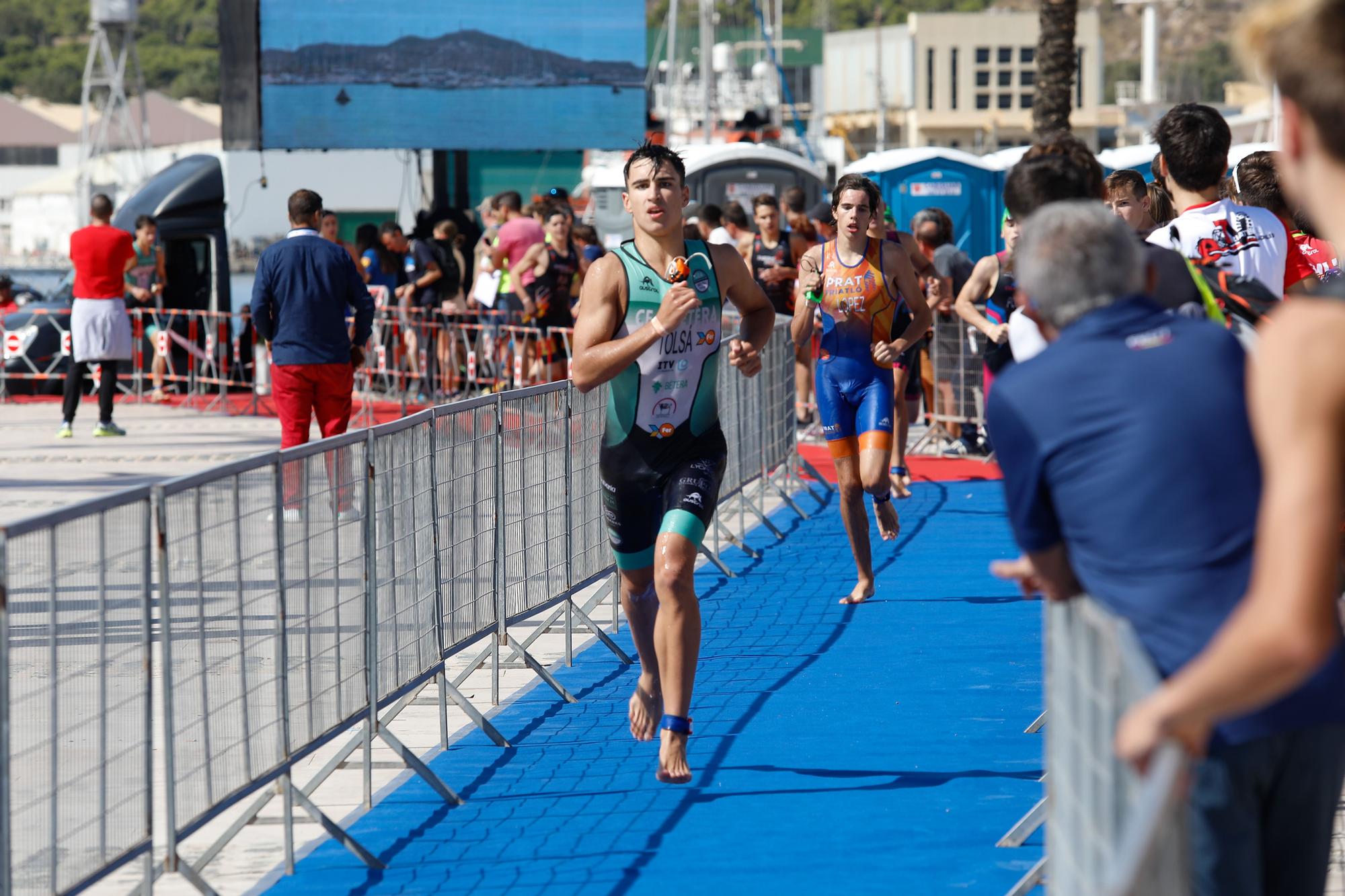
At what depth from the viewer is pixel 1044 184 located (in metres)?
3.91

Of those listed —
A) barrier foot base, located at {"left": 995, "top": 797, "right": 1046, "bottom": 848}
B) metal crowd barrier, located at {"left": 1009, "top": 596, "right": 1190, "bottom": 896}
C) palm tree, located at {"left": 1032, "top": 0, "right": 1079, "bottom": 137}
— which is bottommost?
barrier foot base, located at {"left": 995, "top": 797, "right": 1046, "bottom": 848}

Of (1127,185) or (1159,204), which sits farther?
(1159,204)

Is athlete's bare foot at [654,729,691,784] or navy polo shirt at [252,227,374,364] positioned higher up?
navy polo shirt at [252,227,374,364]

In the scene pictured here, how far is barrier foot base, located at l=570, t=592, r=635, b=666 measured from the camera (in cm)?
809

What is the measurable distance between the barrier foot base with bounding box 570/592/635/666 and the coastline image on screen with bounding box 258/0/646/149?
56.2ft

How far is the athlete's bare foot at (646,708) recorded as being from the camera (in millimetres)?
6227

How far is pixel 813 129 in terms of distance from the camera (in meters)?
94.7

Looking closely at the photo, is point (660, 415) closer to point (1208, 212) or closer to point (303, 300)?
point (1208, 212)

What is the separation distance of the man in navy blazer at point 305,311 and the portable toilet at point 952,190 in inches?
492

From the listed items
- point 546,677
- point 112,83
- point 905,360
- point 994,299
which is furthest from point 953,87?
point 546,677

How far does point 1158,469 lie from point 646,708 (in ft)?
11.7

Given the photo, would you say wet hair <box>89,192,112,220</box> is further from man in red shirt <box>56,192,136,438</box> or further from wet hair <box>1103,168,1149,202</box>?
wet hair <box>1103,168,1149,202</box>

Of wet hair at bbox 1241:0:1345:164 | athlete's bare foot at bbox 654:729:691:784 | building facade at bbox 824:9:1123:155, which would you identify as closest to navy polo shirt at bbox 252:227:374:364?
athlete's bare foot at bbox 654:729:691:784

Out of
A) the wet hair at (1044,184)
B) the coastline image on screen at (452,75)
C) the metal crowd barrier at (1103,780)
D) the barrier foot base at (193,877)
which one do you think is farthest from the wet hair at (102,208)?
the metal crowd barrier at (1103,780)
